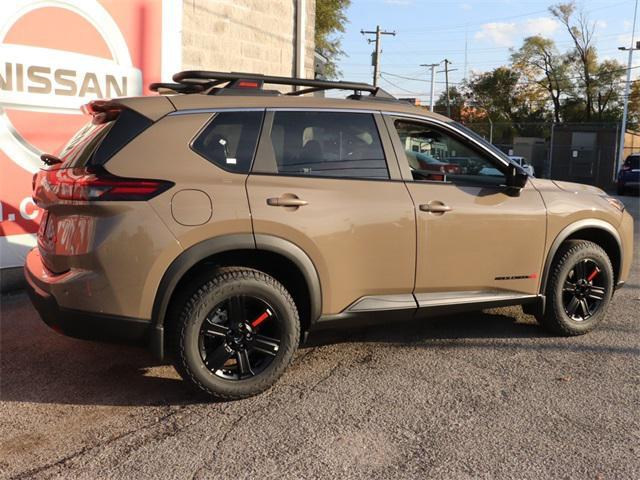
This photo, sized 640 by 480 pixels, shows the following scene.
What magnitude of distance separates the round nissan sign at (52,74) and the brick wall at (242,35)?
114cm

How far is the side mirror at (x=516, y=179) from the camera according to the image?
447 cm

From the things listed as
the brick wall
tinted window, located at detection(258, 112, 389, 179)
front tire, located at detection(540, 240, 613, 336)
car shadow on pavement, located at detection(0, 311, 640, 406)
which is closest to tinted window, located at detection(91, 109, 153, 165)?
tinted window, located at detection(258, 112, 389, 179)

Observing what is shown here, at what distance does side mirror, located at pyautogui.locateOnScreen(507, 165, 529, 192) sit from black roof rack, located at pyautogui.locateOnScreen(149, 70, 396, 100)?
1.05m

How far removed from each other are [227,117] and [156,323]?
131 cm

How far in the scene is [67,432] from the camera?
3355 millimetres

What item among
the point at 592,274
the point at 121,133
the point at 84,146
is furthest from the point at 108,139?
the point at 592,274

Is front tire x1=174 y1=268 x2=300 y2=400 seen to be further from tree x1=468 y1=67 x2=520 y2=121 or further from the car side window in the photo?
tree x1=468 y1=67 x2=520 y2=121

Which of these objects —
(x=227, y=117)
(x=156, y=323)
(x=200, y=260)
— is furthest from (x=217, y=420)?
(x=227, y=117)

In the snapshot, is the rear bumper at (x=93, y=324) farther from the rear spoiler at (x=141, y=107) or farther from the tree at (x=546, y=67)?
the tree at (x=546, y=67)

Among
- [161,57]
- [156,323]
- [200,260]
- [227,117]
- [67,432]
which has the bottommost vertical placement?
[67,432]

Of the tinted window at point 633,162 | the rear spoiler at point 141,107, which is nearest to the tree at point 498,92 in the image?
the tinted window at point 633,162

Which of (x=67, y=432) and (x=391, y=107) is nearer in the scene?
(x=67, y=432)

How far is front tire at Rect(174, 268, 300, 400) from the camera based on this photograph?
3531 millimetres

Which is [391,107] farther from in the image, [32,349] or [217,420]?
Result: [32,349]
